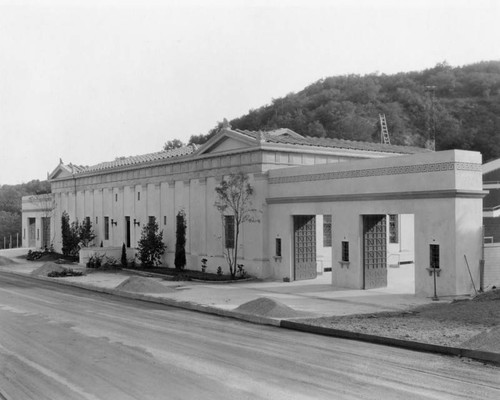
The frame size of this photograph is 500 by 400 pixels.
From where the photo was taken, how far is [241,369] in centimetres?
1089

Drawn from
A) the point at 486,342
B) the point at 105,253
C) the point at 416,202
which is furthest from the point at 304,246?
the point at 105,253

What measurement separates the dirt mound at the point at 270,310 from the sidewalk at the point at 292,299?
0.15m

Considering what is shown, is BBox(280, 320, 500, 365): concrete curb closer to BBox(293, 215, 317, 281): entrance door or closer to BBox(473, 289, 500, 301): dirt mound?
BBox(473, 289, 500, 301): dirt mound

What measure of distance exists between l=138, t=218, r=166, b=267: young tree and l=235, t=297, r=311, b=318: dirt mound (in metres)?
18.2

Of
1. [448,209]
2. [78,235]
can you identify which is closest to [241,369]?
[448,209]

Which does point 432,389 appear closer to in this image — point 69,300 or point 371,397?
point 371,397

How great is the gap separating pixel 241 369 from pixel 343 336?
425cm

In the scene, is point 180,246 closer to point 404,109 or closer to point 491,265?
point 491,265

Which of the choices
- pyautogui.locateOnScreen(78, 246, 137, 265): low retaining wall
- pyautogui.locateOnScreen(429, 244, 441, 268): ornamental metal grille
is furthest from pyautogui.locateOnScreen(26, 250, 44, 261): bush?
pyautogui.locateOnScreen(429, 244, 441, 268): ornamental metal grille

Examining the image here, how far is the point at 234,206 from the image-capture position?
2922 centimetres

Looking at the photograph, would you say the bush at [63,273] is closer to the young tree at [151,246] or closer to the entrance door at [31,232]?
the young tree at [151,246]

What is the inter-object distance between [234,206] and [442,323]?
608 inches

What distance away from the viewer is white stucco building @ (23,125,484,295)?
20859 mm

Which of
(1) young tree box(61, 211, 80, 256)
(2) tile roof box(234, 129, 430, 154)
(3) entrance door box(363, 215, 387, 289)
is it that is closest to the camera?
(3) entrance door box(363, 215, 387, 289)
